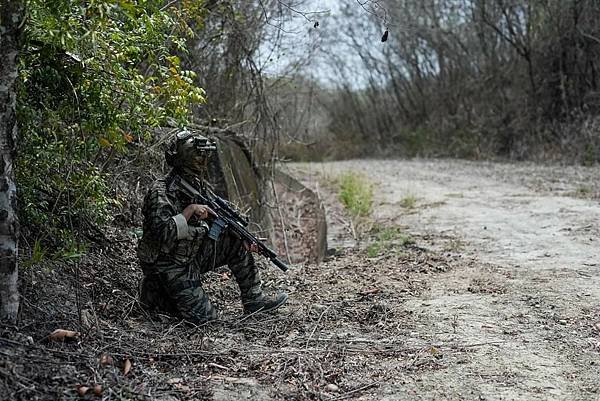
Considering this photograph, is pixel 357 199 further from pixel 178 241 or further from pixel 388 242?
pixel 178 241

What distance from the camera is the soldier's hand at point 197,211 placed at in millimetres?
4727

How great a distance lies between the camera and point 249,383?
3791 millimetres

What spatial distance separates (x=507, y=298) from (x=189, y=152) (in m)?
2.71

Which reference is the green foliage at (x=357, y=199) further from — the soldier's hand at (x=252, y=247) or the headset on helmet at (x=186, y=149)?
the headset on helmet at (x=186, y=149)

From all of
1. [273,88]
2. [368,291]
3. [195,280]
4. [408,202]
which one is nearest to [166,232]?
[195,280]

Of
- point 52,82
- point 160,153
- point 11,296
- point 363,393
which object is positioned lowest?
point 363,393

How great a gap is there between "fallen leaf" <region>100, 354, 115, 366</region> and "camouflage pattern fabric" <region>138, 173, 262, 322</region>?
1.07m

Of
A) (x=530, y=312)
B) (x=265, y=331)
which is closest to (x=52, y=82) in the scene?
(x=265, y=331)

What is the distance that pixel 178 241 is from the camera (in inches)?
185

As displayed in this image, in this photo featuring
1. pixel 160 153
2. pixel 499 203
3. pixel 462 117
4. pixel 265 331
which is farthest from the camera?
pixel 462 117

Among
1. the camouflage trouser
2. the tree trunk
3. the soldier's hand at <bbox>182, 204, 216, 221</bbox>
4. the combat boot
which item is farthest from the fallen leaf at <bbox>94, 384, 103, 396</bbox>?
the combat boot

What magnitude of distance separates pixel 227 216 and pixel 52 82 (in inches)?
58.4

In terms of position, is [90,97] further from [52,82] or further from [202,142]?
[202,142]

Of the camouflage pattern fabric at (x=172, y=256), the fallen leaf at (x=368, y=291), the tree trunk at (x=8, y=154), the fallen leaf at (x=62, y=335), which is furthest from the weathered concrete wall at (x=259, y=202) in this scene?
the fallen leaf at (x=62, y=335)
